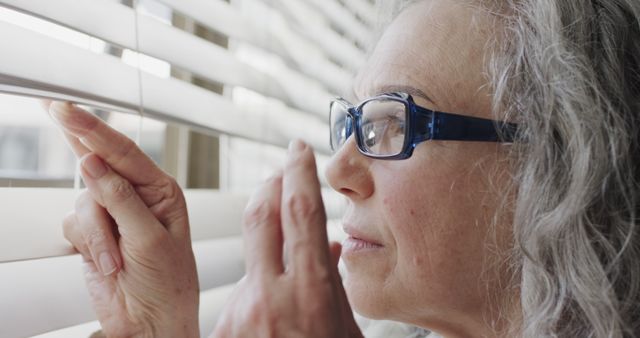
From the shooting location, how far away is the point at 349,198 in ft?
3.61

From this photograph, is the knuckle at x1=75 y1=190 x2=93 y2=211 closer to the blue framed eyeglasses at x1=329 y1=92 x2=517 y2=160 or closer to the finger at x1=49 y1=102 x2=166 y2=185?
the finger at x1=49 y1=102 x2=166 y2=185

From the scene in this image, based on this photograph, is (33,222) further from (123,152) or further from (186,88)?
(186,88)

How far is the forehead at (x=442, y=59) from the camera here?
1.06 m

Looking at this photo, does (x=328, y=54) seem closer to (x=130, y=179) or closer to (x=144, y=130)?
(x=144, y=130)

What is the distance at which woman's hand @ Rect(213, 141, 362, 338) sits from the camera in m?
0.74

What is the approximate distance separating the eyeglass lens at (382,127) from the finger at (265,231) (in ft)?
1.00

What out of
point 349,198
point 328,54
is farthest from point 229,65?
point 328,54

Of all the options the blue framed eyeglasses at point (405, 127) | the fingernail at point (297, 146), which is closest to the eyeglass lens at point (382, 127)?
the blue framed eyeglasses at point (405, 127)

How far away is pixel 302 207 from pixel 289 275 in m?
0.09

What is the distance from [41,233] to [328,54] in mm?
1118

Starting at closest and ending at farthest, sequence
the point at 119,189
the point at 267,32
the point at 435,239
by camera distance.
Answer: the point at 119,189 → the point at 435,239 → the point at 267,32

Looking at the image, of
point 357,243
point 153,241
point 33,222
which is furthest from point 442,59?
point 33,222

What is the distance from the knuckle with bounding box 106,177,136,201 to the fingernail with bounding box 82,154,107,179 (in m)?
0.02

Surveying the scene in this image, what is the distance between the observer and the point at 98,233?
871mm
